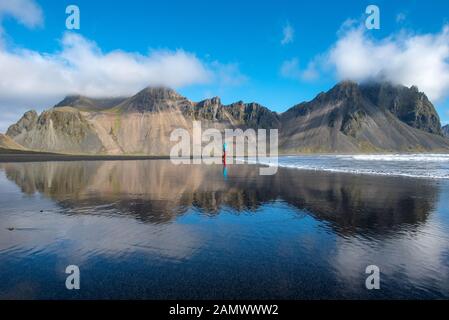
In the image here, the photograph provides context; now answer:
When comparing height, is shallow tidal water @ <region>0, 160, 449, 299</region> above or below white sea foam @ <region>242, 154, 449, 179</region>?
below

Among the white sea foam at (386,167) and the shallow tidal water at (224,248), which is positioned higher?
the white sea foam at (386,167)

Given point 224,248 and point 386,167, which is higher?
point 386,167

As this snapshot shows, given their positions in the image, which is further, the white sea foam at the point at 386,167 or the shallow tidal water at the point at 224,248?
the white sea foam at the point at 386,167

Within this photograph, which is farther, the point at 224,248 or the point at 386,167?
the point at 386,167

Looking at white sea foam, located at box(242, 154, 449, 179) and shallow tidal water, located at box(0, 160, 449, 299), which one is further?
white sea foam, located at box(242, 154, 449, 179)

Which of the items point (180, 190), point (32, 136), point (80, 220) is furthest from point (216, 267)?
point (32, 136)

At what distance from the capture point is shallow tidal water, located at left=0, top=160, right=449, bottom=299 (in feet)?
24.5

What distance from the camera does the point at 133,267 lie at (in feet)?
28.8

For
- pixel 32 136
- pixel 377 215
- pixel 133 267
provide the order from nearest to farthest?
pixel 133 267 → pixel 377 215 → pixel 32 136

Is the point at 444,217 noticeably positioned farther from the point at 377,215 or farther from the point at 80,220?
the point at 80,220

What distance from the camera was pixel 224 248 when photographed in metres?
10.6

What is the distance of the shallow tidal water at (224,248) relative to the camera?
747cm
